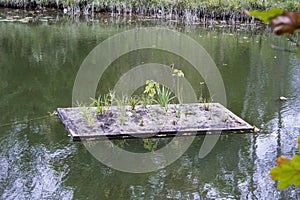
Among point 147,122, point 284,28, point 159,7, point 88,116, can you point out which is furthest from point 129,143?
point 159,7

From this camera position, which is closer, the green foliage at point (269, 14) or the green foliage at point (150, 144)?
the green foliage at point (269, 14)

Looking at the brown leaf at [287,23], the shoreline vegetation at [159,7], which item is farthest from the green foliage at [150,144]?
the shoreline vegetation at [159,7]

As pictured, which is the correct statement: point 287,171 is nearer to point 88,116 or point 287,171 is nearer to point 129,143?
point 129,143

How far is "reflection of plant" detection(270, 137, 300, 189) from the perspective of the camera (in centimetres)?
55

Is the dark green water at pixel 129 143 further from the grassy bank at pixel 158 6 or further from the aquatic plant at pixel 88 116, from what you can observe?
the grassy bank at pixel 158 6

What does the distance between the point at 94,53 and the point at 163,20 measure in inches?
237

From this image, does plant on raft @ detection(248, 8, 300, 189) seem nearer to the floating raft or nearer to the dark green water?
the dark green water

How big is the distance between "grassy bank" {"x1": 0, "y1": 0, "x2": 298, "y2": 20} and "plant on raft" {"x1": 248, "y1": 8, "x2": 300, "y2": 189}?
13.6m

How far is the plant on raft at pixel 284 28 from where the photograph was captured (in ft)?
1.47

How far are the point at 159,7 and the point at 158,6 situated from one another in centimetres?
5

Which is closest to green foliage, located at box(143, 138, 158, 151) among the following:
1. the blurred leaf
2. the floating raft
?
the floating raft

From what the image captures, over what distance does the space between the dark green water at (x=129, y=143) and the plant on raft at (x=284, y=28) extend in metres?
2.60

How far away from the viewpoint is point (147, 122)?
447cm

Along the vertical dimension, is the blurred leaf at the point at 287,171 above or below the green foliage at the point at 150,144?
above
